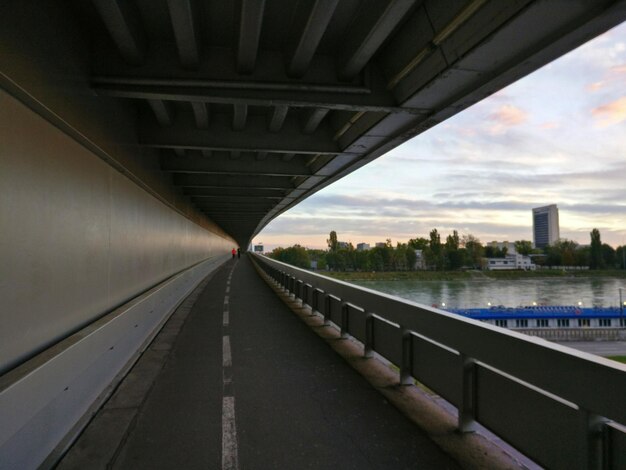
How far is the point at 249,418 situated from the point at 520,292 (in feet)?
11.9

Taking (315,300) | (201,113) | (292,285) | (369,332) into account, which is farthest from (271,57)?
(292,285)

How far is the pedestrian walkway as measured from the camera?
10.7ft

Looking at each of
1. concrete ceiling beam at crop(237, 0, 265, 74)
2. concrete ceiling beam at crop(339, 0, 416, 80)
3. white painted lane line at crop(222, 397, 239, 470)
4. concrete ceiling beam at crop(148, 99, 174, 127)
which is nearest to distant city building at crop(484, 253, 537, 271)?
concrete ceiling beam at crop(339, 0, 416, 80)

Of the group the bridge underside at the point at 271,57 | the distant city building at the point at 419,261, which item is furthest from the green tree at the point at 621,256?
the distant city building at the point at 419,261

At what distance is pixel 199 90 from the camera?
5.80m

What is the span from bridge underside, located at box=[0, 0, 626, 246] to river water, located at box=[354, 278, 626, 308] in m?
2.49

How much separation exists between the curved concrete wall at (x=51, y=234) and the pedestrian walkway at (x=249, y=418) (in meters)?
1.01

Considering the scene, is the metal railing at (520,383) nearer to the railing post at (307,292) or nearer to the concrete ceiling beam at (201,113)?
the concrete ceiling beam at (201,113)

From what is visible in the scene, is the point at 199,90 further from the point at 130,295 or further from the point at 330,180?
the point at 330,180

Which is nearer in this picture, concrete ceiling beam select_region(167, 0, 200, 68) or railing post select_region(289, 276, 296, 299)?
concrete ceiling beam select_region(167, 0, 200, 68)

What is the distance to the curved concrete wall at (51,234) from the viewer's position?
3137 mm

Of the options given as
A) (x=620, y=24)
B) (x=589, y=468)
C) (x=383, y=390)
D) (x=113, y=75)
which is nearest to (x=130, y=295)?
(x=113, y=75)

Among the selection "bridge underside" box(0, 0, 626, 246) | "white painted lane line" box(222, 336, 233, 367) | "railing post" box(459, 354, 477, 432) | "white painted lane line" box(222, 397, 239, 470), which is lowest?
"white painted lane line" box(222, 397, 239, 470)

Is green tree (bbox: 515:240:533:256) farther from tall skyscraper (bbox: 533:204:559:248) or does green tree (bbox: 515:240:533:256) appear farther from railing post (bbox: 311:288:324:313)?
railing post (bbox: 311:288:324:313)
